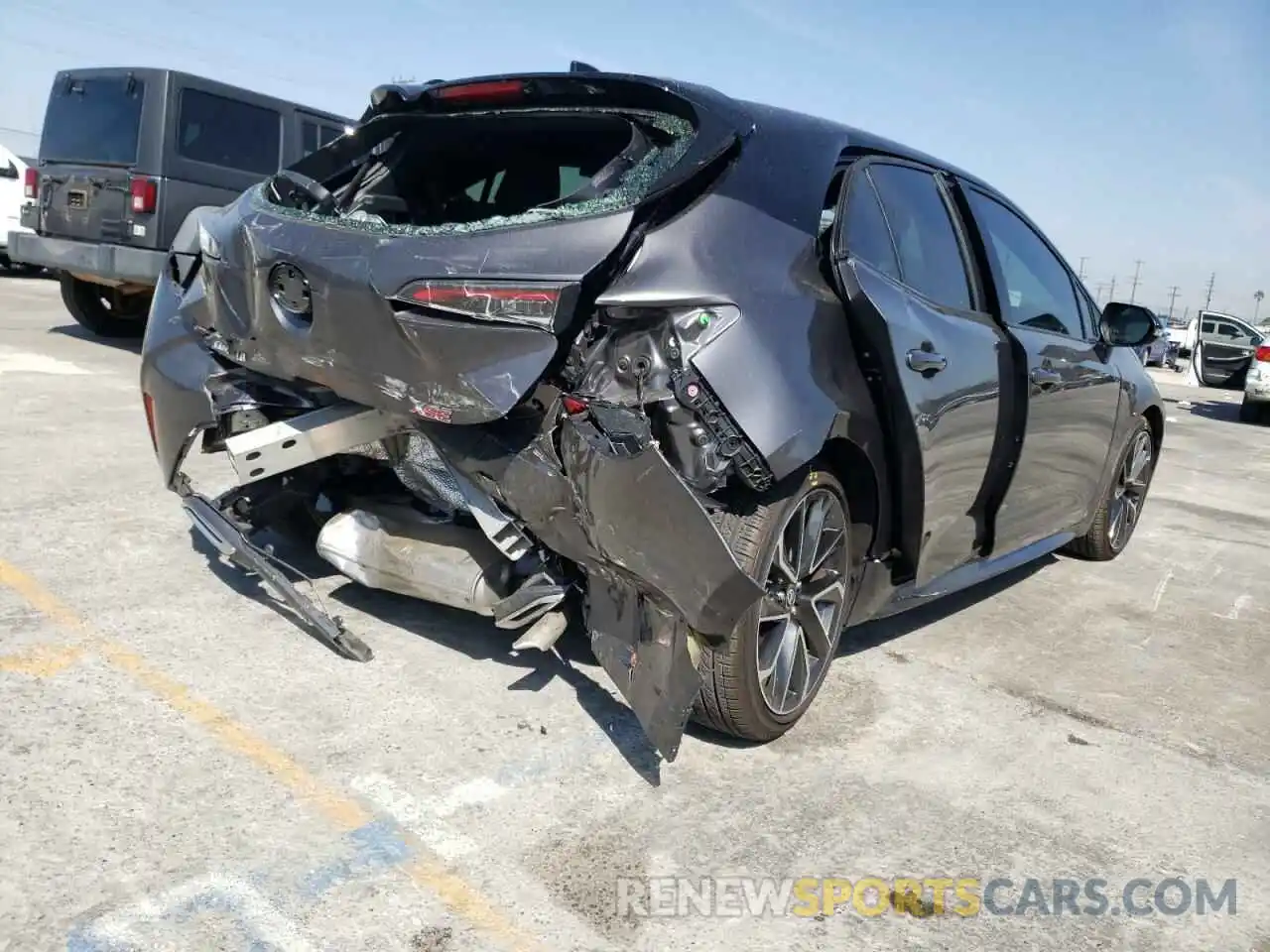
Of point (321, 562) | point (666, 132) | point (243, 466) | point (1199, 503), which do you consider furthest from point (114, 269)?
point (1199, 503)

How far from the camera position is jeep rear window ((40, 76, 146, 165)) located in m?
8.55

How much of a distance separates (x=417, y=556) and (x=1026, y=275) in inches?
107

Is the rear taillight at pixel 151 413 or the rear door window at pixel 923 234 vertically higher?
the rear door window at pixel 923 234

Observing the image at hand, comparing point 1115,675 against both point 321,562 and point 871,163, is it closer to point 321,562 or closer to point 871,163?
point 871,163

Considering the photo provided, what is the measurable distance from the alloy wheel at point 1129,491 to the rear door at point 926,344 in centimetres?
211

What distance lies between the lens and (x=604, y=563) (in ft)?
9.12

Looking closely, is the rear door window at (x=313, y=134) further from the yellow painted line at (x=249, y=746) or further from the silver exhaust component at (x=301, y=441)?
the silver exhaust component at (x=301, y=441)

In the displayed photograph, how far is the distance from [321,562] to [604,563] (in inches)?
67.9

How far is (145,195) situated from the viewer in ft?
27.5

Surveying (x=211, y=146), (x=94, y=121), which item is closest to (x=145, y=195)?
(x=211, y=146)

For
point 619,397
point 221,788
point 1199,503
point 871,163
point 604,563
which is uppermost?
point 871,163

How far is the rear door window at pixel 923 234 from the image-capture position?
11.5ft

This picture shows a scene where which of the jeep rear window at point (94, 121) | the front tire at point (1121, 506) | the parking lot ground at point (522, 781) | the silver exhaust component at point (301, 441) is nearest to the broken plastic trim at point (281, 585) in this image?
the parking lot ground at point (522, 781)

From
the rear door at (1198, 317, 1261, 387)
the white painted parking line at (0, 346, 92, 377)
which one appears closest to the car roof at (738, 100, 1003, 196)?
the white painted parking line at (0, 346, 92, 377)
